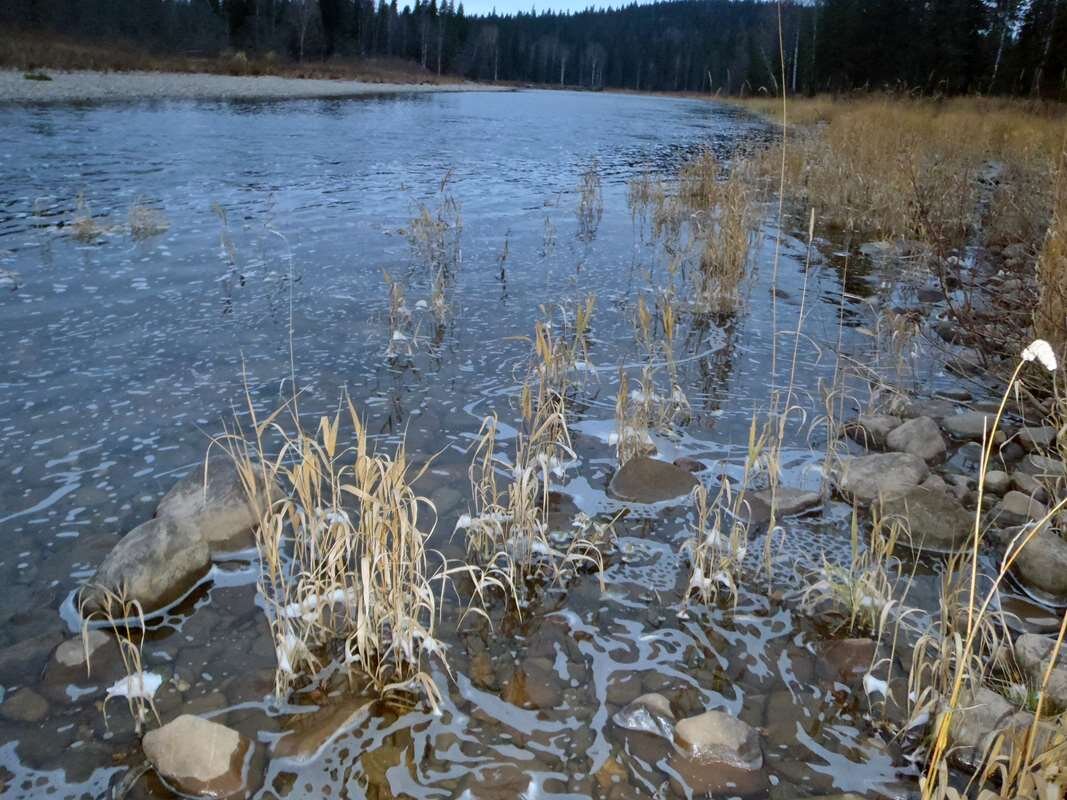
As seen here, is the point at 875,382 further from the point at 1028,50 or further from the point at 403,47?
the point at 403,47

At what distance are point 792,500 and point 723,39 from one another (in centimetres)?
13682

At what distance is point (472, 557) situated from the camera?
4.12m

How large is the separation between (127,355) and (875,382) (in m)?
6.32

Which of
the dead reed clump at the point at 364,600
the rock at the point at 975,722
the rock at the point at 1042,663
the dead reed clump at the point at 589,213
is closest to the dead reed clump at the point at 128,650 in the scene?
the dead reed clump at the point at 364,600

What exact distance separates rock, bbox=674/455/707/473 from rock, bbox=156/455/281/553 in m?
2.54

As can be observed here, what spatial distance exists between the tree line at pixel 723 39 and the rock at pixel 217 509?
3.46 metres

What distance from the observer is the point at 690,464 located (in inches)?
204

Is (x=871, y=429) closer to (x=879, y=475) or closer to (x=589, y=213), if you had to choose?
(x=879, y=475)

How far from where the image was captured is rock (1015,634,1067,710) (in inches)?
117

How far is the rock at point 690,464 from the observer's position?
511cm

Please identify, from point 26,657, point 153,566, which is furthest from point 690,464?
point 26,657

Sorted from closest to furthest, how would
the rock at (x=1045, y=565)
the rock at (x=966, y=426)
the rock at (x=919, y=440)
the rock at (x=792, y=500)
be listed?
1. the rock at (x=1045, y=565)
2. the rock at (x=792, y=500)
3. the rock at (x=919, y=440)
4. the rock at (x=966, y=426)

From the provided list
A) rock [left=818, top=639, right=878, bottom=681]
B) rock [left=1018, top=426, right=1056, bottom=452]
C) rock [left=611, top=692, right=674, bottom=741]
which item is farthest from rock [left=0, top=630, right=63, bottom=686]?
rock [left=1018, top=426, right=1056, bottom=452]

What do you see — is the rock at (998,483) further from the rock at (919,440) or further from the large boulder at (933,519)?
the large boulder at (933,519)
